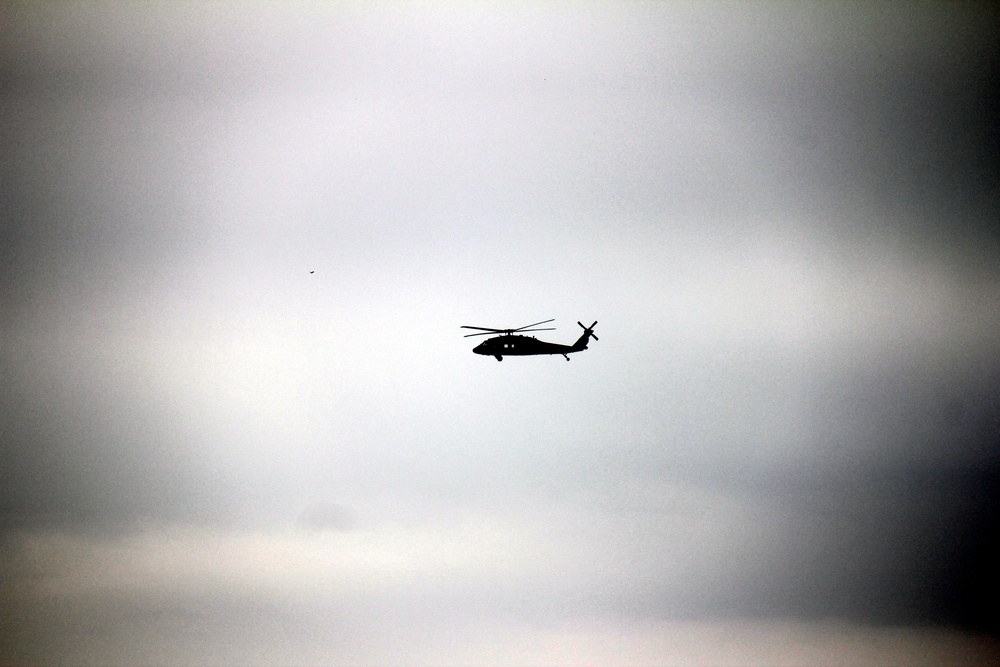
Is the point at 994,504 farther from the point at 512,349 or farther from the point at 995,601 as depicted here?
the point at 512,349

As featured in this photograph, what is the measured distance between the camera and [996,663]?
205ft

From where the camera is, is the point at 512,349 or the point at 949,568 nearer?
the point at 512,349

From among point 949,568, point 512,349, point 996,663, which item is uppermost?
point 512,349

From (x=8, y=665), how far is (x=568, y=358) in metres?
38.8

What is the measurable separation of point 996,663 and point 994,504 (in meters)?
9.33

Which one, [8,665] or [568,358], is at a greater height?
[568,358]

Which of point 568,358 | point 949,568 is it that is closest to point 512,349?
point 568,358

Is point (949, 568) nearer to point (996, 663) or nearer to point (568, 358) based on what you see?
point (996, 663)

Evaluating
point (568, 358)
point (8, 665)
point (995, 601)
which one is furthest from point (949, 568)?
point (8, 665)

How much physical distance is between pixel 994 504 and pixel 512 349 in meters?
35.0

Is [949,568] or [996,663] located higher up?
[949,568]

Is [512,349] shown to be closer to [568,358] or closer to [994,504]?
[568,358]

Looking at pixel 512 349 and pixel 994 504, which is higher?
pixel 512 349

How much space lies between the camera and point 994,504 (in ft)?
217
